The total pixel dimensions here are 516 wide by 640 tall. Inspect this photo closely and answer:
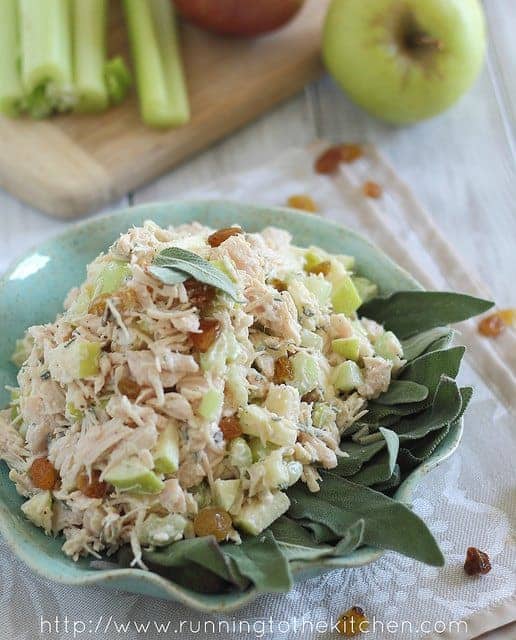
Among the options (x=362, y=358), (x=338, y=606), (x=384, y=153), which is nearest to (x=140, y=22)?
(x=384, y=153)

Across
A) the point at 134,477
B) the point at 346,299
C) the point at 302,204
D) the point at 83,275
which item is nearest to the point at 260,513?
the point at 134,477

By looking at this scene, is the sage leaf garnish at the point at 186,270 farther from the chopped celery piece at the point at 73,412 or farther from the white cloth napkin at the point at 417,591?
the white cloth napkin at the point at 417,591

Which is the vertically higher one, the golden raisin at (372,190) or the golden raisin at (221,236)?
the golden raisin at (221,236)

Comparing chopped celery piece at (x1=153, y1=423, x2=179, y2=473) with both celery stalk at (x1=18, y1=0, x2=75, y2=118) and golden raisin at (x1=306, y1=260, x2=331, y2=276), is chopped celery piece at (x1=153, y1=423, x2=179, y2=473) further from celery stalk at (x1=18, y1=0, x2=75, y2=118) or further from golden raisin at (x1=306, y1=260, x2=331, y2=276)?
celery stalk at (x1=18, y1=0, x2=75, y2=118)

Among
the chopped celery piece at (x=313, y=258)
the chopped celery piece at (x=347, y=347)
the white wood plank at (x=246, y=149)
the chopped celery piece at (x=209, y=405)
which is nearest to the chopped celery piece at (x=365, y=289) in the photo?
the chopped celery piece at (x=313, y=258)

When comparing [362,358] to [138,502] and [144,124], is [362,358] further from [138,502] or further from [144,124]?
[144,124]

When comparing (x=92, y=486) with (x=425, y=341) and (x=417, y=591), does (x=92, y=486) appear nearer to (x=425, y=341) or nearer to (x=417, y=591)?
(x=417, y=591)
